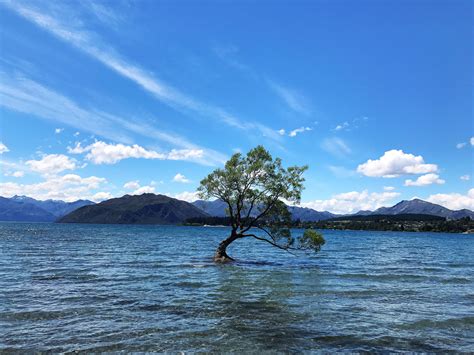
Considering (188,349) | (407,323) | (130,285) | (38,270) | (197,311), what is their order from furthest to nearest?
(38,270)
(130,285)
(197,311)
(407,323)
(188,349)

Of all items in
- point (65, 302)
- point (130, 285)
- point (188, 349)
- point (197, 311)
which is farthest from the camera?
point (130, 285)

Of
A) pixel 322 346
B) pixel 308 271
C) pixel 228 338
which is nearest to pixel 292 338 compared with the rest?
pixel 322 346

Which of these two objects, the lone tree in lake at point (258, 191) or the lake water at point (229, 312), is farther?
the lone tree in lake at point (258, 191)

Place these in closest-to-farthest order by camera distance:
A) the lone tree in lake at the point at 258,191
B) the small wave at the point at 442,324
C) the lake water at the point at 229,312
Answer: the lake water at the point at 229,312, the small wave at the point at 442,324, the lone tree in lake at the point at 258,191

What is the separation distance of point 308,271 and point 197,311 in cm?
2376

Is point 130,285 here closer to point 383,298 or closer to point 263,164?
point 383,298

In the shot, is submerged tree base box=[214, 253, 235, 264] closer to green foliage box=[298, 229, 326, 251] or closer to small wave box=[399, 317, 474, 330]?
green foliage box=[298, 229, 326, 251]

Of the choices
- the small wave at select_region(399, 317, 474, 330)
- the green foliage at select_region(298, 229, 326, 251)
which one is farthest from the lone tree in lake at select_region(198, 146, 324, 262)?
the small wave at select_region(399, 317, 474, 330)

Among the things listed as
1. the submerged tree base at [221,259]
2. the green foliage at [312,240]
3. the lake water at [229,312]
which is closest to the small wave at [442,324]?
the lake water at [229,312]

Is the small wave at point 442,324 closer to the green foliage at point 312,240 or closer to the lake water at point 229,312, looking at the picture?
the lake water at point 229,312

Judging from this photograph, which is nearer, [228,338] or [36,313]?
[228,338]

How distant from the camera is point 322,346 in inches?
631

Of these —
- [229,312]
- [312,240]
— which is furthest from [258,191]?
[229,312]

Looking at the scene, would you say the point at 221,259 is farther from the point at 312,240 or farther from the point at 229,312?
the point at 229,312
